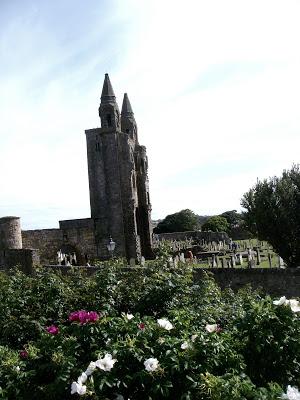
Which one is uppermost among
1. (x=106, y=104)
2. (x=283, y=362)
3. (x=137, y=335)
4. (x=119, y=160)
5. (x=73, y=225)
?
(x=106, y=104)

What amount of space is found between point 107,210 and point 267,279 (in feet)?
76.8

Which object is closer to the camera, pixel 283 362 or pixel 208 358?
pixel 208 358

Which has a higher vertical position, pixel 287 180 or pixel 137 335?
pixel 287 180

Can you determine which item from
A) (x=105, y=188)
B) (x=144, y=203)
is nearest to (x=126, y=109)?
(x=144, y=203)

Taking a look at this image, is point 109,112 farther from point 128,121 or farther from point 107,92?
point 128,121

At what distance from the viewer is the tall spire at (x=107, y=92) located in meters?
39.2

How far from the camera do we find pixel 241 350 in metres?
5.51

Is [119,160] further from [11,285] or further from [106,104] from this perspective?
[11,285]

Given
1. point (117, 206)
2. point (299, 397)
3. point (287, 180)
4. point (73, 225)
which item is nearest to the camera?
point (299, 397)

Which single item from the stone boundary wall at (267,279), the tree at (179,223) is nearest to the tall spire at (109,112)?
the stone boundary wall at (267,279)

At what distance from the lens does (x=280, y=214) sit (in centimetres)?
2378

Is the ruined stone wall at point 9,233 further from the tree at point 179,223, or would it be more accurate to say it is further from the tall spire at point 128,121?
the tree at point 179,223

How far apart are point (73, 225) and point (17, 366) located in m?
29.6

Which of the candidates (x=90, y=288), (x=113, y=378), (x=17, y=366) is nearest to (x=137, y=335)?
(x=113, y=378)
